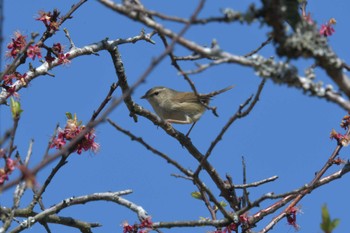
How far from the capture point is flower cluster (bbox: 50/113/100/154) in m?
6.24

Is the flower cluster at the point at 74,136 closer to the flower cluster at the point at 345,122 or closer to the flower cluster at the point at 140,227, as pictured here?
the flower cluster at the point at 140,227

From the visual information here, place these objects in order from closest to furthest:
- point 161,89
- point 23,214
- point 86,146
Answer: point 23,214
point 86,146
point 161,89

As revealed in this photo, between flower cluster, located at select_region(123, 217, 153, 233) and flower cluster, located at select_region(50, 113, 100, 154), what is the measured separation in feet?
2.97

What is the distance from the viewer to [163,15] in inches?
127

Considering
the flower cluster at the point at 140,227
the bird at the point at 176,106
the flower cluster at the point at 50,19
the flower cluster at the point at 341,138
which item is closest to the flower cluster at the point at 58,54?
the flower cluster at the point at 50,19

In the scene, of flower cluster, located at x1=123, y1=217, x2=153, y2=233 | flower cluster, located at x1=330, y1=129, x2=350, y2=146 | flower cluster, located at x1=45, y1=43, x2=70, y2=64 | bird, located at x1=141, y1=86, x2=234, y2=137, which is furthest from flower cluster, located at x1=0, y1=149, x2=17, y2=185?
bird, located at x1=141, y1=86, x2=234, y2=137

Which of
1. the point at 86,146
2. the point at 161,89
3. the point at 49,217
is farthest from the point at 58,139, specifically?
the point at 161,89

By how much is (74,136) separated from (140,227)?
3.83 feet

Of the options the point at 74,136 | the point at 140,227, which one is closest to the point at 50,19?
the point at 74,136

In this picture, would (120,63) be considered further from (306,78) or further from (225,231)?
(306,78)

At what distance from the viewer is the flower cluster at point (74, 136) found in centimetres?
624

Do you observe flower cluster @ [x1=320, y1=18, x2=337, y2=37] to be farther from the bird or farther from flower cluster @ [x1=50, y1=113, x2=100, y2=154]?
the bird

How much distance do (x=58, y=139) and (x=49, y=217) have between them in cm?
71

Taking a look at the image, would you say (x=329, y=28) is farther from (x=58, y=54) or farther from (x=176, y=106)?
(x=176, y=106)
